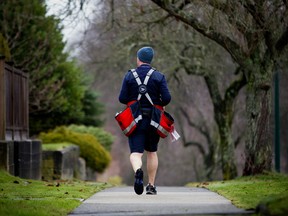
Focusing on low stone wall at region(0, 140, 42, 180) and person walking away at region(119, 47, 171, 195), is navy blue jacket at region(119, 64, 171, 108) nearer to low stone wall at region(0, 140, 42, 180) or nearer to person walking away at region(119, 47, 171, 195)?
person walking away at region(119, 47, 171, 195)

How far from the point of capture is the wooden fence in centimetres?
1645

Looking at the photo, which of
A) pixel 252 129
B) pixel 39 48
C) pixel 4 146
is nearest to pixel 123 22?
pixel 39 48

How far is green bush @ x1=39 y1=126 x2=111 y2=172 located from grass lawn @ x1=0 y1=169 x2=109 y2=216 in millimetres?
12486

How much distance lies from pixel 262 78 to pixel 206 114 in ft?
86.5

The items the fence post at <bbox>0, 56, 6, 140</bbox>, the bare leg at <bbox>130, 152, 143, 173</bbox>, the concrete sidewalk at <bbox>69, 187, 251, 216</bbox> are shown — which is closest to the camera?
the concrete sidewalk at <bbox>69, 187, 251, 216</bbox>

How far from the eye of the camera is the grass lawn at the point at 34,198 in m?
9.00

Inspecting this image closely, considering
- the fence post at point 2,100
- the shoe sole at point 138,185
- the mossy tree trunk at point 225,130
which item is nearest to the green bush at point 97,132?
the mossy tree trunk at point 225,130

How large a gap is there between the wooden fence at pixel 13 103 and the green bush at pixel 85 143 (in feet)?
25.4

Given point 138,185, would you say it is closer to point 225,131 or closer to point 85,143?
point 225,131

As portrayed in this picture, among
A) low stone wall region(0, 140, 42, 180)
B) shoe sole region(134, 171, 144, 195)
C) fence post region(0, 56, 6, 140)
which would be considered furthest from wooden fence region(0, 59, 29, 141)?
shoe sole region(134, 171, 144, 195)

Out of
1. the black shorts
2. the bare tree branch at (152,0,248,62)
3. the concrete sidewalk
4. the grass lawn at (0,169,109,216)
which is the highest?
the bare tree branch at (152,0,248,62)

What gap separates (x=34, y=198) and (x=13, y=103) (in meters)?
7.18

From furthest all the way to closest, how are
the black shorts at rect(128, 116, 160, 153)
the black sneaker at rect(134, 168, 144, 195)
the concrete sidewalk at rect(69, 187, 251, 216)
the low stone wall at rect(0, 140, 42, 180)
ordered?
the low stone wall at rect(0, 140, 42, 180) < the black shorts at rect(128, 116, 160, 153) < the black sneaker at rect(134, 168, 144, 195) < the concrete sidewalk at rect(69, 187, 251, 216)

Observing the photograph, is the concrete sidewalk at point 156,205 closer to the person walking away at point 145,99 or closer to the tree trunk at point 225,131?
the person walking away at point 145,99
